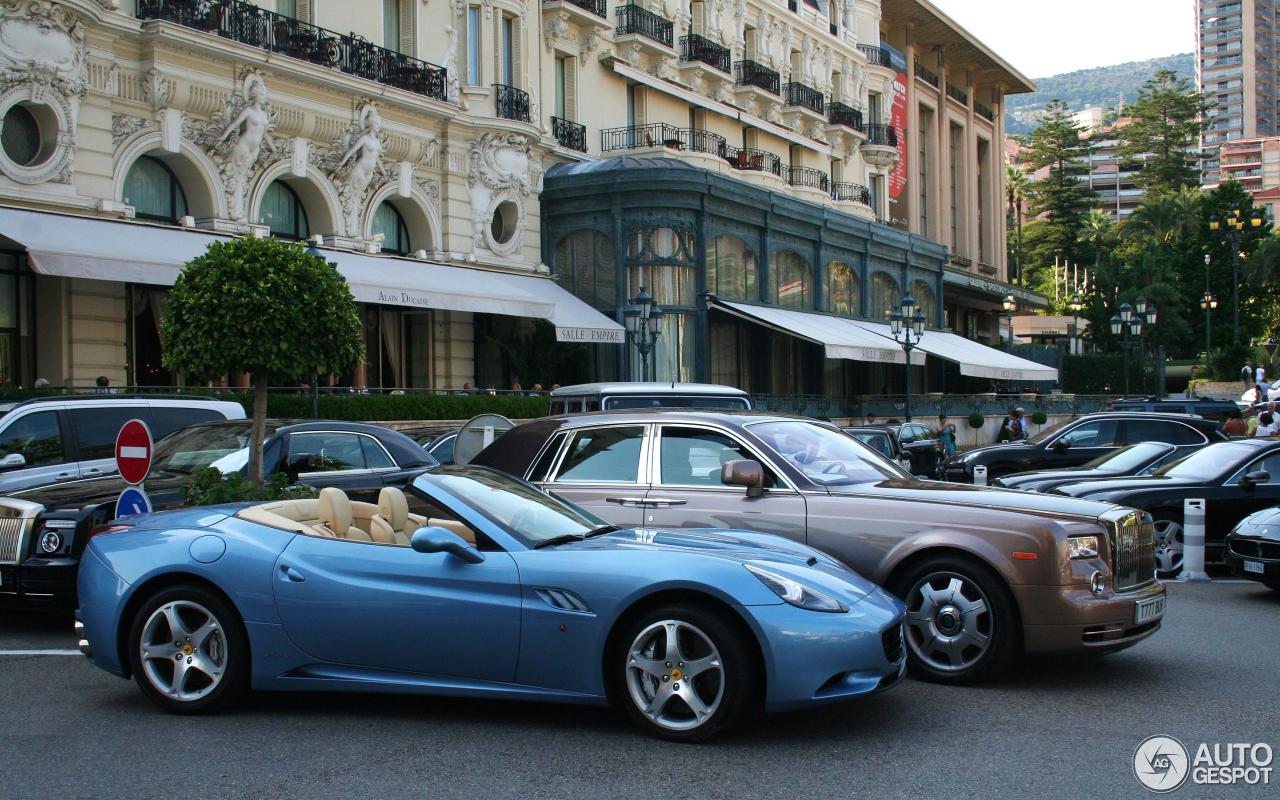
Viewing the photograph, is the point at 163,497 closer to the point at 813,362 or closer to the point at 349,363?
the point at 349,363

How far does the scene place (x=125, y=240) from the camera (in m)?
21.1

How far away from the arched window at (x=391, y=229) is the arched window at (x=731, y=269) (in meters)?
8.80

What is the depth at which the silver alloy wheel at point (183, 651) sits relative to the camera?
6.38 meters

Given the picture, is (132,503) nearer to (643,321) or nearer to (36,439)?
(36,439)

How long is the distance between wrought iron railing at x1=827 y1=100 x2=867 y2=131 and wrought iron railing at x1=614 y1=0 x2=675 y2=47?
44.9 feet

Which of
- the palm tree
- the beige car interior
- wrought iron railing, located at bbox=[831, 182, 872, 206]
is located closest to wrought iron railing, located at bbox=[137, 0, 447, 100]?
the beige car interior

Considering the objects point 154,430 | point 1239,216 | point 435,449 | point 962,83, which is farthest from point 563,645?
point 1239,216

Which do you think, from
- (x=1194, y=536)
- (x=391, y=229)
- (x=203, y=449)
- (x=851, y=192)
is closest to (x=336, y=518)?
(x=203, y=449)

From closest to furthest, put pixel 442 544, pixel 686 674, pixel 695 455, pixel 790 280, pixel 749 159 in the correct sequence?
pixel 686 674 → pixel 442 544 → pixel 695 455 → pixel 790 280 → pixel 749 159

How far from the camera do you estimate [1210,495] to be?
12.5m

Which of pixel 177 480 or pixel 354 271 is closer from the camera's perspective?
pixel 177 480

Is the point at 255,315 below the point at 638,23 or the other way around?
below

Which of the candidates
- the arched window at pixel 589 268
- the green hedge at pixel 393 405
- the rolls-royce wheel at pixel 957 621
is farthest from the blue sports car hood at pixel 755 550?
the arched window at pixel 589 268

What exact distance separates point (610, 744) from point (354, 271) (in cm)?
2112
